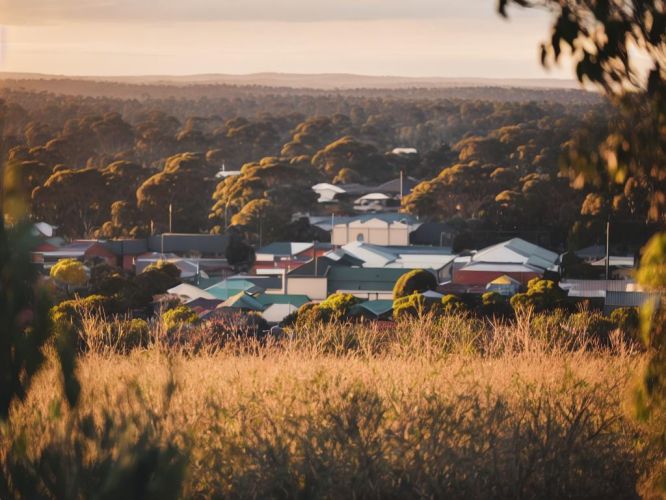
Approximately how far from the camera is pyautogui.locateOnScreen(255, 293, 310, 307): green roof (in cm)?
2362

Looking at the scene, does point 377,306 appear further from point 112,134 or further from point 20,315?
point 112,134

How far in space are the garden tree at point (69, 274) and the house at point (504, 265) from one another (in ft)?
27.2

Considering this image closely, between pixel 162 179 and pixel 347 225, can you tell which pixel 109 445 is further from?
pixel 162 179

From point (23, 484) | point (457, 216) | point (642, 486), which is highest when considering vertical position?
point (23, 484)

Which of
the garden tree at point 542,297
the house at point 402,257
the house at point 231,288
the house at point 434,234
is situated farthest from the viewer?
the house at point 434,234

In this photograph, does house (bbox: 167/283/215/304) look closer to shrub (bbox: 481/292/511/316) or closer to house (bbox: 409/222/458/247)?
shrub (bbox: 481/292/511/316)

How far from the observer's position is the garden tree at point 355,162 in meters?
57.0

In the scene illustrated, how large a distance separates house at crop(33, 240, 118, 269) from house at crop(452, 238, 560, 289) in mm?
9584

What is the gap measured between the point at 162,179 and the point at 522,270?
16625 millimetres

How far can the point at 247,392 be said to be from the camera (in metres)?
5.02

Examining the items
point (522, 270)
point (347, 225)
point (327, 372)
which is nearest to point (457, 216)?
point (347, 225)

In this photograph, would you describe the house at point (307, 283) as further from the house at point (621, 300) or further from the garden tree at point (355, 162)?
the garden tree at point (355, 162)

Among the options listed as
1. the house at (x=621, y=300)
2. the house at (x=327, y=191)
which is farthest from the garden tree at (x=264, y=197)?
the house at (x=621, y=300)

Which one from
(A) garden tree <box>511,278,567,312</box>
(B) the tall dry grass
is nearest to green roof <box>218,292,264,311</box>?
(A) garden tree <box>511,278,567,312</box>
